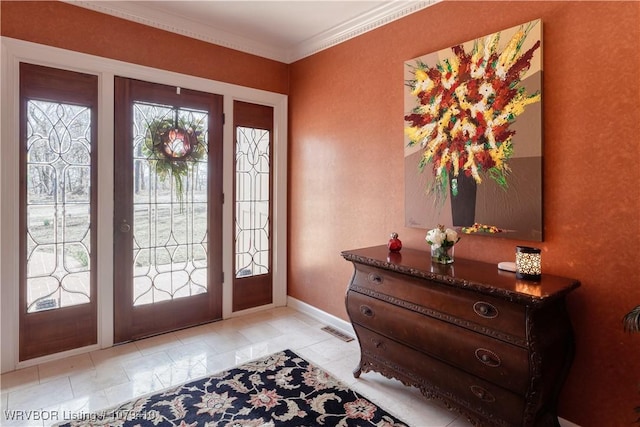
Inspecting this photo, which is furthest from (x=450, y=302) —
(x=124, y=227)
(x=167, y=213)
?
(x=124, y=227)

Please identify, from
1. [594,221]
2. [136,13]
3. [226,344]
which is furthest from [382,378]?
[136,13]

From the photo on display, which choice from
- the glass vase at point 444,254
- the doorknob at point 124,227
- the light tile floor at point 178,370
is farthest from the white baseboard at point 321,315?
the doorknob at point 124,227

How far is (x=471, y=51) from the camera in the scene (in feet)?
7.72

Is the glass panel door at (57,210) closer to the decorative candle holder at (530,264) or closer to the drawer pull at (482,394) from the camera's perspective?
the drawer pull at (482,394)

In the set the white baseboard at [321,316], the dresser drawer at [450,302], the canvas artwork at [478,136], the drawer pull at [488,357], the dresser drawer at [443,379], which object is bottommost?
the white baseboard at [321,316]

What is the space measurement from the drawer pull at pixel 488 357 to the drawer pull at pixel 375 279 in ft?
2.35

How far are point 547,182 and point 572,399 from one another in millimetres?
1270

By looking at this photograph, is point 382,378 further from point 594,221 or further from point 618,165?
point 618,165

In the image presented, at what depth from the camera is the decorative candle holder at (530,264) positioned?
1.87 meters

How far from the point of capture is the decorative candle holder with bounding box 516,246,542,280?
1873 millimetres

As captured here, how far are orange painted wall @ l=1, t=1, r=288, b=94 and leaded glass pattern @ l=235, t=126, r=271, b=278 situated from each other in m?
0.62

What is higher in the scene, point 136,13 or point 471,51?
point 136,13

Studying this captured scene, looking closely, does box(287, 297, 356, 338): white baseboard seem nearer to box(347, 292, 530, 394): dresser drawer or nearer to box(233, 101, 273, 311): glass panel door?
box(233, 101, 273, 311): glass panel door

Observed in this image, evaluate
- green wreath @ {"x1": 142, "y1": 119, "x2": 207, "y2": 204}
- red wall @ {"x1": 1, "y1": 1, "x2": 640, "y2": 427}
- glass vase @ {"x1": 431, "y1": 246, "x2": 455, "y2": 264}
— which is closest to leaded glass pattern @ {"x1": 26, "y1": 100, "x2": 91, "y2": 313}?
green wreath @ {"x1": 142, "y1": 119, "x2": 207, "y2": 204}
